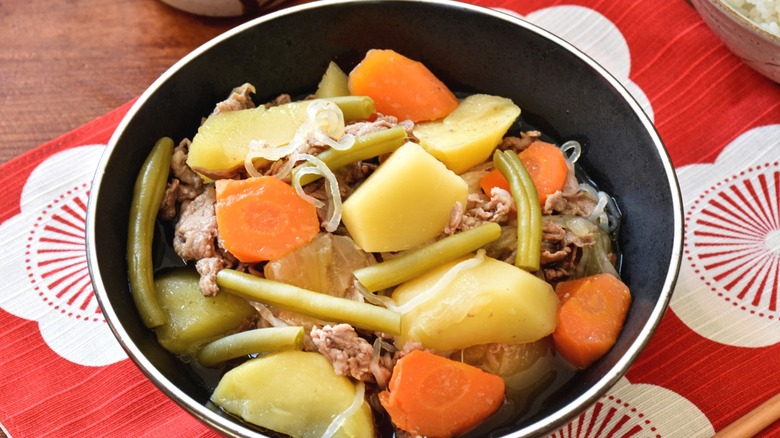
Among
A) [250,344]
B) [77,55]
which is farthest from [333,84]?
[77,55]

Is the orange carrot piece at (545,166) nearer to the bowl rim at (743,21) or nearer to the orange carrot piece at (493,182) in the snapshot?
the orange carrot piece at (493,182)

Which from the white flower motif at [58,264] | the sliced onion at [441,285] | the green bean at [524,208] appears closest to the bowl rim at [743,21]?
the green bean at [524,208]

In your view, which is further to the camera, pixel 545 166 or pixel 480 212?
pixel 545 166

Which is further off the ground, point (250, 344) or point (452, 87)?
point (452, 87)

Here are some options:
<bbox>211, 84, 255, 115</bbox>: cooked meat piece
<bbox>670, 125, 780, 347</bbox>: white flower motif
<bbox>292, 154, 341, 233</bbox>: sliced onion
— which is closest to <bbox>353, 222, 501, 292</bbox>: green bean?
<bbox>292, 154, 341, 233</bbox>: sliced onion

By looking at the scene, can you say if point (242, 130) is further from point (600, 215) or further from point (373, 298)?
point (600, 215)

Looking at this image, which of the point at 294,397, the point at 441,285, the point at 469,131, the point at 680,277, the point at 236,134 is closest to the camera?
the point at 294,397

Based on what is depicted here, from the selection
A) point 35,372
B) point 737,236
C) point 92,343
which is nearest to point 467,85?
point 737,236
